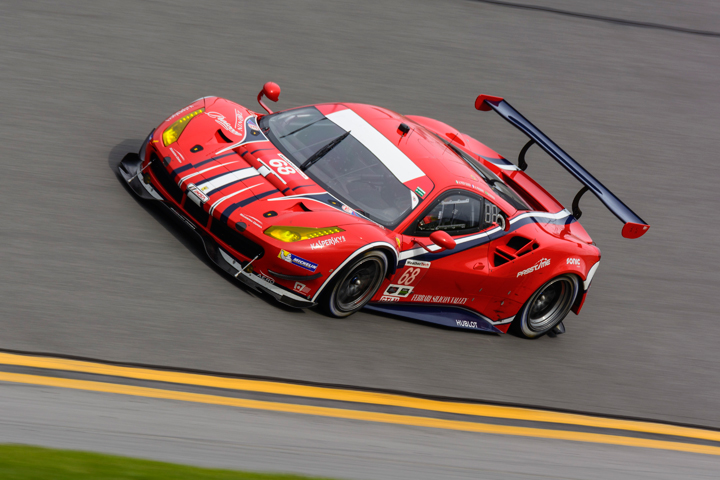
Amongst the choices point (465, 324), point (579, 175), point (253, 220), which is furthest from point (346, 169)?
point (579, 175)

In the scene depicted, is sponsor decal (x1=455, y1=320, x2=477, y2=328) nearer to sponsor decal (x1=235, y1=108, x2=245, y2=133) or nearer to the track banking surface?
the track banking surface

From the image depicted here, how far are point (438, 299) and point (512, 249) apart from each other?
80cm

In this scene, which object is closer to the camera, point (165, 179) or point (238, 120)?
point (165, 179)

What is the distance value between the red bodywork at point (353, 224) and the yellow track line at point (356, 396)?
775 mm

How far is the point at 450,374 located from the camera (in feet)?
18.1

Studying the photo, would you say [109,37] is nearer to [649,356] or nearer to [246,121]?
[246,121]

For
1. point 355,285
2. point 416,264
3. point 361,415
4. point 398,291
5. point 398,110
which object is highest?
point 398,110

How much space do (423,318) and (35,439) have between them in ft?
10.3

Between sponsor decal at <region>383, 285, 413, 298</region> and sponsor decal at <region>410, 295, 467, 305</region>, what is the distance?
10 cm

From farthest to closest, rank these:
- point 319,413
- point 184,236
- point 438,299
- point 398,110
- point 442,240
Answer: point 398,110
point 438,299
point 184,236
point 442,240
point 319,413

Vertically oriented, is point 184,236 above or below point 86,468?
above

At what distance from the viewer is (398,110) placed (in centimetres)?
925

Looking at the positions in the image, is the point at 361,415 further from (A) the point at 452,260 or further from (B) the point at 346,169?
(B) the point at 346,169

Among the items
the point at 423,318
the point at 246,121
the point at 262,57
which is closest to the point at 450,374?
the point at 423,318
